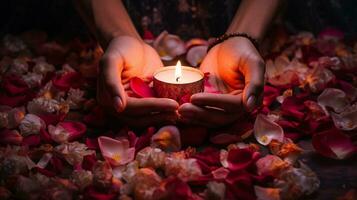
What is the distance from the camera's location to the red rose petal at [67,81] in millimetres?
1261

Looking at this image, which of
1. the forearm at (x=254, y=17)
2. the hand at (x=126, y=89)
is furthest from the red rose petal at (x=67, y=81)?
the forearm at (x=254, y=17)

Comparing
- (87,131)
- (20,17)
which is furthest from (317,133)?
(20,17)

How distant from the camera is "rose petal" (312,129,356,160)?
99 centimetres

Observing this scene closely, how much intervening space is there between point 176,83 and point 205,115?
0.08m

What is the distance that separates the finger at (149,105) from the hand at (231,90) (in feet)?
0.07

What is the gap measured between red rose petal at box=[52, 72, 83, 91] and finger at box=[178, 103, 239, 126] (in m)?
0.39

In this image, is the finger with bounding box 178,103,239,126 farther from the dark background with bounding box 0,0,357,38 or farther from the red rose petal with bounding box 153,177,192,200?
the dark background with bounding box 0,0,357,38

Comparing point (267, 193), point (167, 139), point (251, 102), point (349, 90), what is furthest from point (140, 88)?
point (349, 90)

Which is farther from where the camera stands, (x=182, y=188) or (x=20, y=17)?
(x=20, y=17)

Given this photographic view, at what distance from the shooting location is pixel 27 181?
880 millimetres

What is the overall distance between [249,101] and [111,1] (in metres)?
0.55

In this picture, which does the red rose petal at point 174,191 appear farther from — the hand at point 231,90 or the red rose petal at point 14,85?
the red rose petal at point 14,85

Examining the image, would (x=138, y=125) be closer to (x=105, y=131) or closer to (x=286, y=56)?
(x=105, y=131)

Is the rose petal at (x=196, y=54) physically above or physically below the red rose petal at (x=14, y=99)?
above
